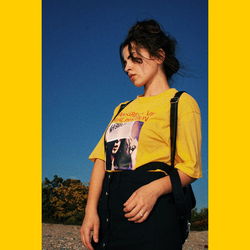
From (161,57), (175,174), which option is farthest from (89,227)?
(161,57)

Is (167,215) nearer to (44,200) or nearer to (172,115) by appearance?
(172,115)

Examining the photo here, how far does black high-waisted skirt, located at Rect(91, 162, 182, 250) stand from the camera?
62.4 inches

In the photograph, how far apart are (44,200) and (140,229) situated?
7889 millimetres

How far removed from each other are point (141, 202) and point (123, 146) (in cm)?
33

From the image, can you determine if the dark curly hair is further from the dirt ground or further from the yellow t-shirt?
the dirt ground

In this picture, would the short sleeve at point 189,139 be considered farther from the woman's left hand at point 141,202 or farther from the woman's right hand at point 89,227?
the woman's right hand at point 89,227

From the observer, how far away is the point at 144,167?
167cm

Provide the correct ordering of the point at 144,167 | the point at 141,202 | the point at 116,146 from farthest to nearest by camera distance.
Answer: the point at 116,146 → the point at 144,167 → the point at 141,202

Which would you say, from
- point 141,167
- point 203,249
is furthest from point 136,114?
point 203,249

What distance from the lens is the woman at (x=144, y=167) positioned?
1.59 metres

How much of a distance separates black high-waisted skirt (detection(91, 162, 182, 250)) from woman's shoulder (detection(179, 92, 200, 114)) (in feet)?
1.03

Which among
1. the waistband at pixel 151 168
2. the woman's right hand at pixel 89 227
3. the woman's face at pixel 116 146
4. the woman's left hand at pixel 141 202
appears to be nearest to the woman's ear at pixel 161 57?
the woman's face at pixel 116 146

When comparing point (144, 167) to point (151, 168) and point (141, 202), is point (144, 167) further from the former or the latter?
point (141, 202)

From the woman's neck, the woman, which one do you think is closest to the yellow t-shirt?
the woman
